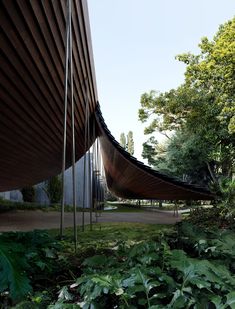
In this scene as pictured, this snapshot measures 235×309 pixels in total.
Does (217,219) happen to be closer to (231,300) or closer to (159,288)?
(159,288)

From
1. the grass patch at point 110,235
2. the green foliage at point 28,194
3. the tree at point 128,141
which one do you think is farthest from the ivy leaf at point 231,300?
the tree at point 128,141

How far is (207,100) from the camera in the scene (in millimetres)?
12195

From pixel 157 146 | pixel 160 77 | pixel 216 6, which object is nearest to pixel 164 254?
pixel 216 6

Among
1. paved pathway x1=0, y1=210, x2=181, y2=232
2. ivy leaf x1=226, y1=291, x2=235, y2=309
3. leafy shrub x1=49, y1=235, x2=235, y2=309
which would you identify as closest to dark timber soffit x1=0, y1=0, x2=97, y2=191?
paved pathway x1=0, y1=210, x2=181, y2=232

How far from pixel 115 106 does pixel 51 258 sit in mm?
16833

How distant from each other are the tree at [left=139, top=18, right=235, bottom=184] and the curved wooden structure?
286cm

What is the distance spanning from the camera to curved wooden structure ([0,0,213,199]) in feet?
11.0

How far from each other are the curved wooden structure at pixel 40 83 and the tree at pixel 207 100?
286cm

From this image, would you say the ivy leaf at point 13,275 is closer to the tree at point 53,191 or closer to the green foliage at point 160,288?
the green foliage at point 160,288

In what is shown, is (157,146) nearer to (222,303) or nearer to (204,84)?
(204,84)

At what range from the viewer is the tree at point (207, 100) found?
10.5 meters

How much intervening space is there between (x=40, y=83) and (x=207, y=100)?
8.43 m

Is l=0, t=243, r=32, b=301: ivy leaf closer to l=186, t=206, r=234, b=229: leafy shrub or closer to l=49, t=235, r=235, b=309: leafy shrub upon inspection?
l=49, t=235, r=235, b=309: leafy shrub

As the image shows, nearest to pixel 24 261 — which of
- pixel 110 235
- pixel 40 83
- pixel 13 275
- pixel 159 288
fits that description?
pixel 13 275
